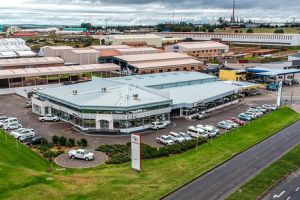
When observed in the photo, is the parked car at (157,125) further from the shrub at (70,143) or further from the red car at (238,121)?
the shrub at (70,143)

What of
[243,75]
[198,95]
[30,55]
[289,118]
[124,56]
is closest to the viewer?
[289,118]

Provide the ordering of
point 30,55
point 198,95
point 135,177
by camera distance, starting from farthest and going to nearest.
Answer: point 30,55, point 198,95, point 135,177

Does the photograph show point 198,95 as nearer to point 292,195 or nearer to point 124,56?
point 292,195

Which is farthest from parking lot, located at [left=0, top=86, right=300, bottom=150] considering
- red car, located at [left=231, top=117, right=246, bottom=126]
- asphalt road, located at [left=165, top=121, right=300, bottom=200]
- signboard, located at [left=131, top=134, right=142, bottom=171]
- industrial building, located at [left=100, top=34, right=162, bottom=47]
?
industrial building, located at [left=100, top=34, right=162, bottom=47]

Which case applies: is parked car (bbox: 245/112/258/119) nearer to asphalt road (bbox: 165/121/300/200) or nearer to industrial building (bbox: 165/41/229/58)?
asphalt road (bbox: 165/121/300/200)

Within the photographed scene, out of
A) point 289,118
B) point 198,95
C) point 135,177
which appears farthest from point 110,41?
point 135,177

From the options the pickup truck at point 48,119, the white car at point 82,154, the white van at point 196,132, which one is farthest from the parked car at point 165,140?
the pickup truck at point 48,119
